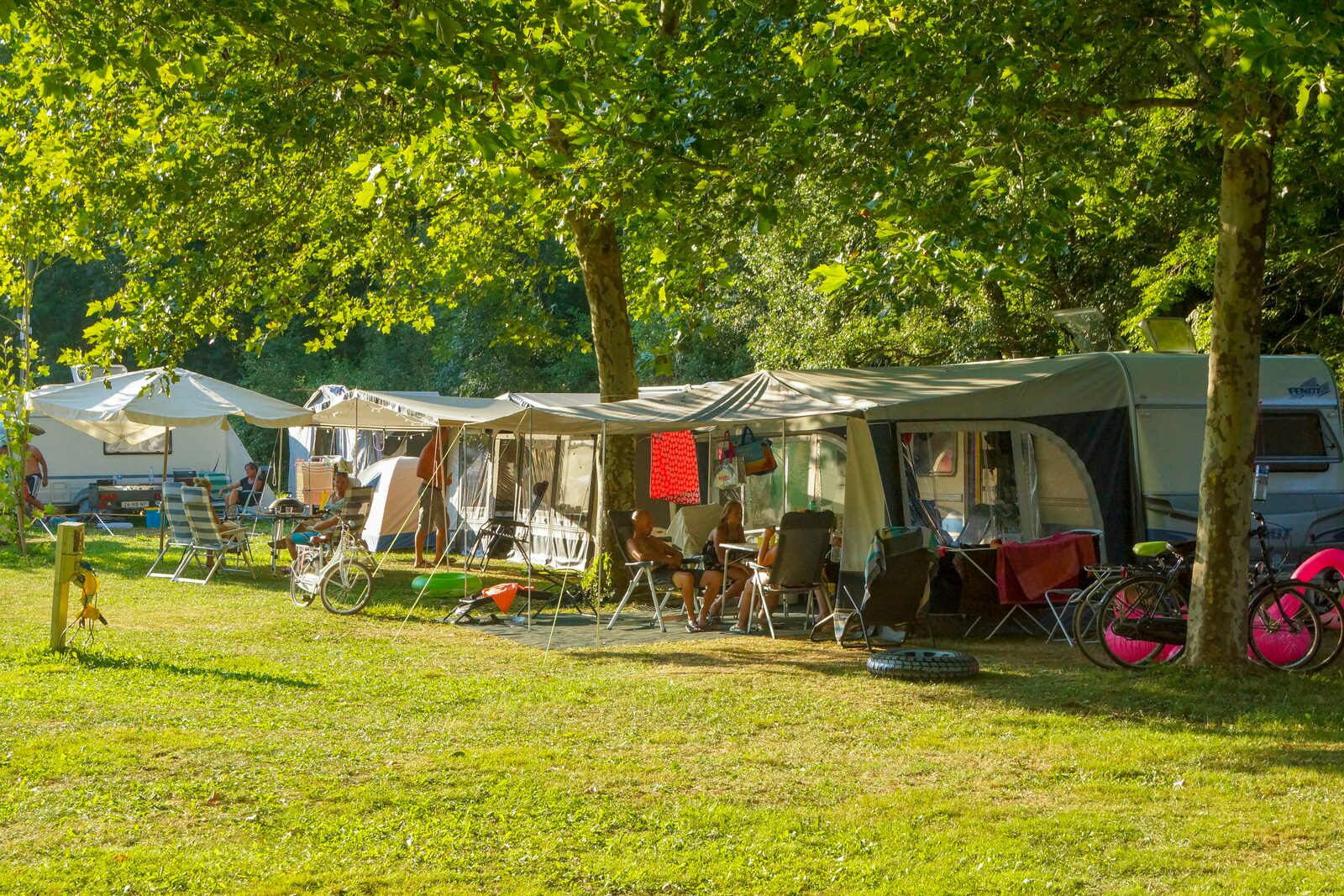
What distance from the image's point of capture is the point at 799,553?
30.8ft

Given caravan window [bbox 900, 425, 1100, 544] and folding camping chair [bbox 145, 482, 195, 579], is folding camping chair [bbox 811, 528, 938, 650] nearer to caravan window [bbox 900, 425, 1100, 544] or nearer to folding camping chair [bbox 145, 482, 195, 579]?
caravan window [bbox 900, 425, 1100, 544]

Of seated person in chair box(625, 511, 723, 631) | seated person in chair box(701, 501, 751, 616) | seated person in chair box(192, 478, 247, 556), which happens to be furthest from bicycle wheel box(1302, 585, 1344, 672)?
seated person in chair box(192, 478, 247, 556)

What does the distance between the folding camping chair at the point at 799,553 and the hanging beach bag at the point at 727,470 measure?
3.64 m

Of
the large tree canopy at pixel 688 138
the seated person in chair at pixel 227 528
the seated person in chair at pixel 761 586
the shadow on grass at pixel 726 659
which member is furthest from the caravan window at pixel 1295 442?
the seated person in chair at pixel 227 528

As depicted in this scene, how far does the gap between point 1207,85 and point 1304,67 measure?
1.39 metres

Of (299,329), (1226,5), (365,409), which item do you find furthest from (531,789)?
(299,329)

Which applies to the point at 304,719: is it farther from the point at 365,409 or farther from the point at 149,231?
the point at 365,409

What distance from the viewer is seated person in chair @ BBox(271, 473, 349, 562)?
39.3 ft

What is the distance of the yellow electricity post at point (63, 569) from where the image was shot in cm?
784

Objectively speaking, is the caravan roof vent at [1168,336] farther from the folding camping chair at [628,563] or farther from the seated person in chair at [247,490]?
the seated person in chair at [247,490]

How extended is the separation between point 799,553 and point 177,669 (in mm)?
4214

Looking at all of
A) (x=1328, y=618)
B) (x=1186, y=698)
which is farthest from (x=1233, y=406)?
(x=1328, y=618)

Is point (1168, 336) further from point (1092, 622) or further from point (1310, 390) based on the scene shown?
point (1092, 622)

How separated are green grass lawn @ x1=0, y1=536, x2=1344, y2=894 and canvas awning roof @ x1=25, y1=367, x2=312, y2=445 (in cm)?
553
